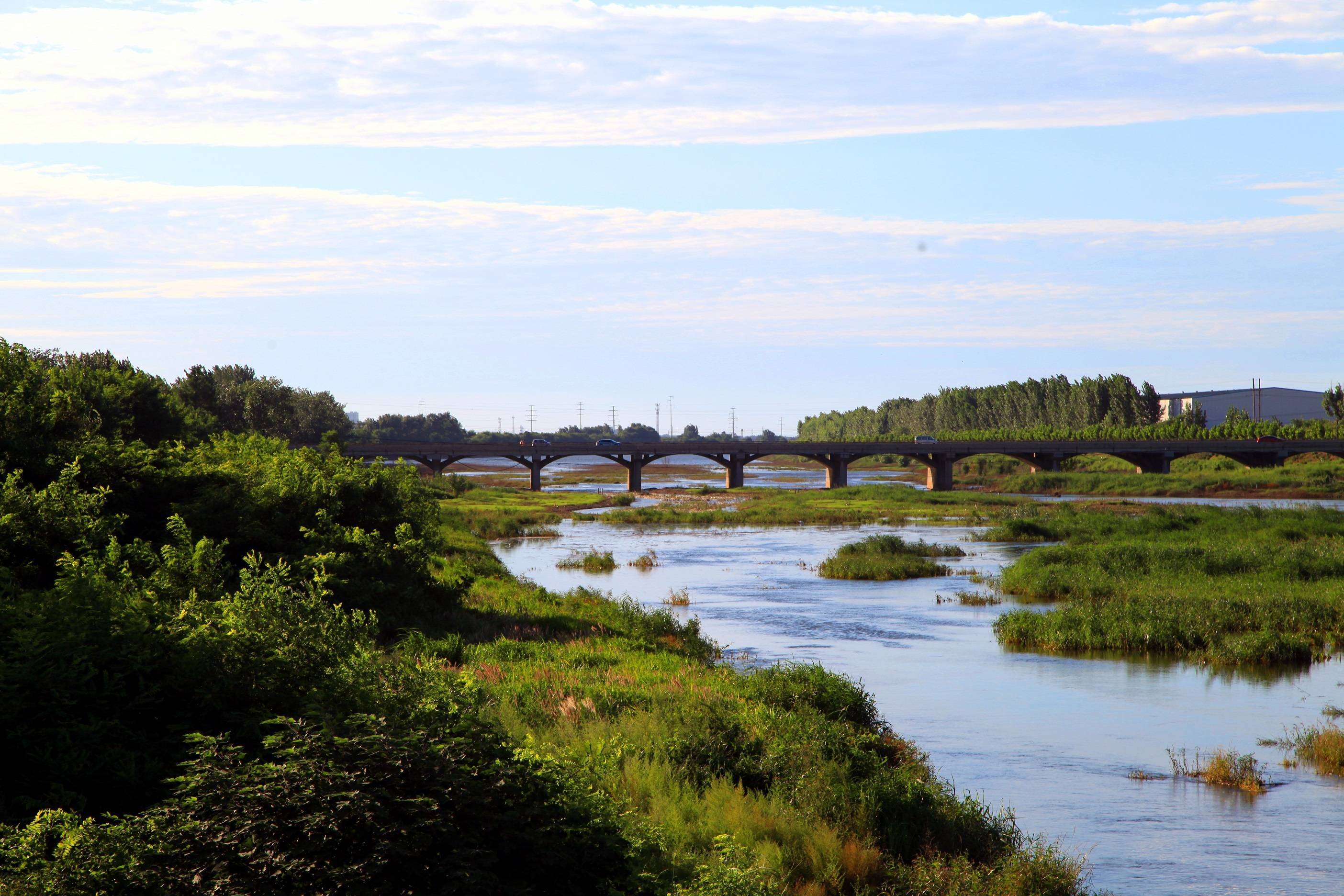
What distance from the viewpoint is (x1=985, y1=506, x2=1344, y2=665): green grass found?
97.0ft

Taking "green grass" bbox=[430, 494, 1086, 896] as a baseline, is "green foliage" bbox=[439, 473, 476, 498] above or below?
above

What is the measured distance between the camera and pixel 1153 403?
157m

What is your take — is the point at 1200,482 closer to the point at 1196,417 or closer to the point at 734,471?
the point at 1196,417

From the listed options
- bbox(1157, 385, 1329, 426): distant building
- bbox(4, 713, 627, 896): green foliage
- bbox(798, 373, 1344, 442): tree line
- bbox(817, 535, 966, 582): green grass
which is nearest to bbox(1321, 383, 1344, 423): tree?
bbox(798, 373, 1344, 442): tree line

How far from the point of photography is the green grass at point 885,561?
47.3 metres

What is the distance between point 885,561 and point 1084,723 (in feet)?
85.9

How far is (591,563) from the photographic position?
51844mm

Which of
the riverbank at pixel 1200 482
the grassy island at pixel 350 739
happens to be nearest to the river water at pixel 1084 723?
the grassy island at pixel 350 739

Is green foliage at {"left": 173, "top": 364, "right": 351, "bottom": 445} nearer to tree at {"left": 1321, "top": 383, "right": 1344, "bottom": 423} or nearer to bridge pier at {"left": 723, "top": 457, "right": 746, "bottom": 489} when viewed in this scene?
bridge pier at {"left": 723, "top": 457, "right": 746, "bottom": 489}

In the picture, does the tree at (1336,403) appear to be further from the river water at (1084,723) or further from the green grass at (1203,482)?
the river water at (1084,723)

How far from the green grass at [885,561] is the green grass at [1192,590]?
15.6 feet

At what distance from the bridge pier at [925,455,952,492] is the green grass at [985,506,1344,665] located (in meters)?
59.5

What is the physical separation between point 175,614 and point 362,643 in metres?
2.25

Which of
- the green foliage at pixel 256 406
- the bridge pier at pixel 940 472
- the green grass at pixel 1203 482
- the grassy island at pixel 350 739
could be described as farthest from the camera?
the bridge pier at pixel 940 472
